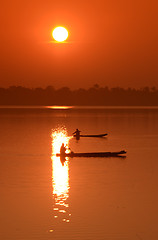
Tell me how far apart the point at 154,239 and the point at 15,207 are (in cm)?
785

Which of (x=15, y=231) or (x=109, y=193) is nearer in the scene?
(x=15, y=231)

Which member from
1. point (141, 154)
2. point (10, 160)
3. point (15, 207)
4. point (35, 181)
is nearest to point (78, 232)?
point (15, 207)

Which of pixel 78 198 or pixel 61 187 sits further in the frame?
pixel 61 187

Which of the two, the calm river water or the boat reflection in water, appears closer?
the calm river water

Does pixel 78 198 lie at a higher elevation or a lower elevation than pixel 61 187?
lower

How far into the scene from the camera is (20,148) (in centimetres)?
5569

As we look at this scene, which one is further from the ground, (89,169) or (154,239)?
(89,169)

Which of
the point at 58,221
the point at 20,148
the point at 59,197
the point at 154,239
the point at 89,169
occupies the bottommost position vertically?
the point at 154,239

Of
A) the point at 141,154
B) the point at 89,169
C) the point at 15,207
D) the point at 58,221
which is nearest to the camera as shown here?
the point at 58,221

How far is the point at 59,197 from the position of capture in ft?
86.7

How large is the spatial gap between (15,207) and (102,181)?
9045mm

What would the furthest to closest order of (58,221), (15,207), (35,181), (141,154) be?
(141,154), (35,181), (15,207), (58,221)

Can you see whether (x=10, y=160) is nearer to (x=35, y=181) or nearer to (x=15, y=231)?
(x=35, y=181)

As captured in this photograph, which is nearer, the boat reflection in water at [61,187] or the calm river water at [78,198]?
the calm river water at [78,198]
